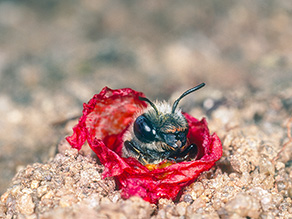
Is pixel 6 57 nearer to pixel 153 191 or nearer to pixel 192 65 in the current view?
pixel 192 65

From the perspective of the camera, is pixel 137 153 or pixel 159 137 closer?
pixel 159 137

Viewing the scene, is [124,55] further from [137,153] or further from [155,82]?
[137,153]

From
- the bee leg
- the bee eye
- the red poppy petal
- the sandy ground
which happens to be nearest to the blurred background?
the sandy ground

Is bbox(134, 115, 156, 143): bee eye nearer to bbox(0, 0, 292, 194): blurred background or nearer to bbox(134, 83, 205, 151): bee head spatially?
bbox(134, 83, 205, 151): bee head

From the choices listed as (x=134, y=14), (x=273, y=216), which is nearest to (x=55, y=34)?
(x=134, y=14)

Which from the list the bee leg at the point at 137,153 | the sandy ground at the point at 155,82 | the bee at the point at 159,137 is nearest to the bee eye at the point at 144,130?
the bee at the point at 159,137

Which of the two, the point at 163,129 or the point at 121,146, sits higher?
the point at 121,146

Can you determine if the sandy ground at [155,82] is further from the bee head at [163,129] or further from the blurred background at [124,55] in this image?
the bee head at [163,129]

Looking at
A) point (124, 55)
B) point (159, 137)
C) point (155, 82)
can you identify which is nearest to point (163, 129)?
point (159, 137)
